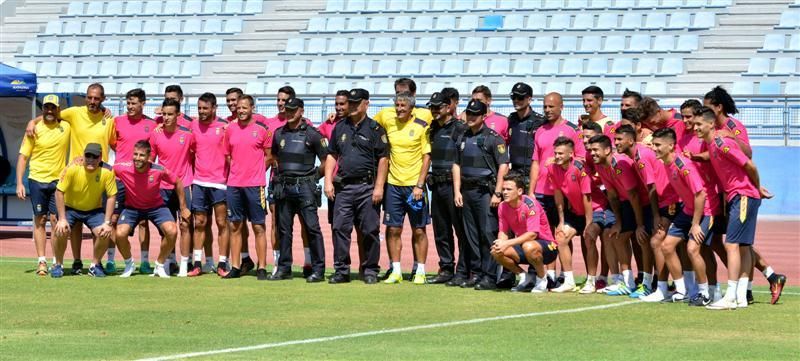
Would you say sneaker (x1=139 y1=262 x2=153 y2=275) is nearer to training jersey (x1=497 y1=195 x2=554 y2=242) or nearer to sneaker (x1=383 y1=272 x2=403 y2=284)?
sneaker (x1=383 y1=272 x2=403 y2=284)

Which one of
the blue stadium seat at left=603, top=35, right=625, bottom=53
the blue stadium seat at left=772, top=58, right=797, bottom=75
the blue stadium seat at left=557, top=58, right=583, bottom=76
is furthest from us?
the blue stadium seat at left=603, top=35, right=625, bottom=53

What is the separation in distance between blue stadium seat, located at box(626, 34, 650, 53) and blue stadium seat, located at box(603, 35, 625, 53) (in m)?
0.21

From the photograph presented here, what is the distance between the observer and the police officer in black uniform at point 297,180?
1440 cm

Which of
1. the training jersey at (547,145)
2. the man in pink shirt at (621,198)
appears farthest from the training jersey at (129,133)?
the man in pink shirt at (621,198)

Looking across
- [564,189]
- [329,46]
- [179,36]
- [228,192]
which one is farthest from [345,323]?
[179,36]

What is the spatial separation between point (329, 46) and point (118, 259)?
58.5 feet

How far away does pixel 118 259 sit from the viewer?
17906mm

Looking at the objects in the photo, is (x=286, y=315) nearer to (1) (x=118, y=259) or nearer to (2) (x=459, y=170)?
(2) (x=459, y=170)

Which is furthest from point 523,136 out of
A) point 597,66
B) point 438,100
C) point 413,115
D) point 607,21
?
point 607,21

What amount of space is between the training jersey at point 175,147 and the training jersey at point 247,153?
0.65 m

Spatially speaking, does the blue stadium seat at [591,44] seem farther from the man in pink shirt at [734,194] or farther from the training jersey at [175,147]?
the man in pink shirt at [734,194]

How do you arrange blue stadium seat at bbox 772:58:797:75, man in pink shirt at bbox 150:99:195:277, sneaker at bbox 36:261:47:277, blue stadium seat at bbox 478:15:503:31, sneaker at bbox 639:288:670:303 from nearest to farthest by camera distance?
sneaker at bbox 639:288:670:303 < sneaker at bbox 36:261:47:277 < man in pink shirt at bbox 150:99:195:277 < blue stadium seat at bbox 772:58:797:75 < blue stadium seat at bbox 478:15:503:31

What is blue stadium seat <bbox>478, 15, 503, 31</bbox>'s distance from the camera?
34.2 meters

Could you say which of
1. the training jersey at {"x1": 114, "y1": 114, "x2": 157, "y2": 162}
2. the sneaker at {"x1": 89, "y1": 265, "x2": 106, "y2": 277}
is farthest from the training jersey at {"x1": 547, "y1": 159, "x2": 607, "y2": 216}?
the sneaker at {"x1": 89, "y1": 265, "x2": 106, "y2": 277}
